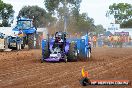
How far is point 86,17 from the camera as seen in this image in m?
106

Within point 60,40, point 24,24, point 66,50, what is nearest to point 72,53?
point 66,50

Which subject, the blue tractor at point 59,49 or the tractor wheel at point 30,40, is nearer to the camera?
the blue tractor at point 59,49

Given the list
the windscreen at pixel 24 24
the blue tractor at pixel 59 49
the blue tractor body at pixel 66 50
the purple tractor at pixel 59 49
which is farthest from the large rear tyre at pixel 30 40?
the purple tractor at pixel 59 49

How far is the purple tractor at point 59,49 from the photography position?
2136 centimetres

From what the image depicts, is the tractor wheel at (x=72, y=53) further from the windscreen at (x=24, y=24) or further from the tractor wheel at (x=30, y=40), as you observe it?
the windscreen at (x=24, y=24)

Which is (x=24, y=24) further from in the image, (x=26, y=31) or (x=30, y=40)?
(x=30, y=40)

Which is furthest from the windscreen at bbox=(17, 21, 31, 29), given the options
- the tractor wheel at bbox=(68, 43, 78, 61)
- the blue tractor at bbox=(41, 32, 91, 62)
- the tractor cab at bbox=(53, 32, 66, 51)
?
the tractor wheel at bbox=(68, 43, 78, 61)

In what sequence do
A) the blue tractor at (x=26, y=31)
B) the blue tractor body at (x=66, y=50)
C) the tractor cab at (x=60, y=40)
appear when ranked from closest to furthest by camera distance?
the blue tractor body at (x=66, y=50) → the tractor cab at (x=60, y=40) → the blue tractor at (x=26, y=31)

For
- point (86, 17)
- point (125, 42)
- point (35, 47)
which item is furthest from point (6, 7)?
point (35, 47)

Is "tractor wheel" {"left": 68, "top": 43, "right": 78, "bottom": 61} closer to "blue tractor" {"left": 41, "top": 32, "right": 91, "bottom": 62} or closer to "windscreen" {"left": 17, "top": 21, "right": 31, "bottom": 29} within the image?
"blue tractor" {"left": 41, "top": 32, "right": 91, "bottom": 62}

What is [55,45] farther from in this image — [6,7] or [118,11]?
[118,11]

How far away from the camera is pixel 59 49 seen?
2158 centimetres

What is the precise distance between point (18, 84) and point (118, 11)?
10520cm

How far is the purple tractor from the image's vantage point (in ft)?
70.1
